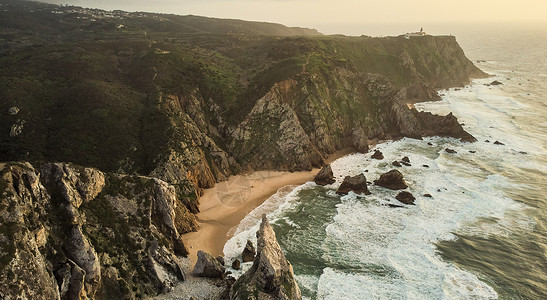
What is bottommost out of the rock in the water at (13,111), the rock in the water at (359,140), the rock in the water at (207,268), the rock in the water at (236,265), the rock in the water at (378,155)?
the rock in the water at (236,265)

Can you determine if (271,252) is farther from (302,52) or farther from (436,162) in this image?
(302,52)

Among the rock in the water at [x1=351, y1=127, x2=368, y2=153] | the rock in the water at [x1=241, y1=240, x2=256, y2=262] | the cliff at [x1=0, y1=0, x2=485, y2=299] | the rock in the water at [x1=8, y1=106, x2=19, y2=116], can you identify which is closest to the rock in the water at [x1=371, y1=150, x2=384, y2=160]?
the rock in the water at [x1=351, y1=127, x2=368, y2=153]

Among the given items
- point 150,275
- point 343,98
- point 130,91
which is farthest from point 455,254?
point 130,91

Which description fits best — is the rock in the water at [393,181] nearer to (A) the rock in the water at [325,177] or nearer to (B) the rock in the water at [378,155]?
(A) the rock in the water at [325,177]

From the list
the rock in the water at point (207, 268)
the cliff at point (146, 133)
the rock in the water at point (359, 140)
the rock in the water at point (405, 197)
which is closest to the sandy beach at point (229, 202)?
the cliff at point (146, 133)

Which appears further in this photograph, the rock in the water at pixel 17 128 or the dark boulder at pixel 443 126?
the dark boulder at pixel 443 126

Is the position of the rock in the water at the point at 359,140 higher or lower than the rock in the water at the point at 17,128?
lower

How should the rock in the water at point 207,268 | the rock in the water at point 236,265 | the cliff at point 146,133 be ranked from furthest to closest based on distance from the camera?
the rock in the water at point 236,265
the rock in the water at point 207,268
the cliff at point 146,133
